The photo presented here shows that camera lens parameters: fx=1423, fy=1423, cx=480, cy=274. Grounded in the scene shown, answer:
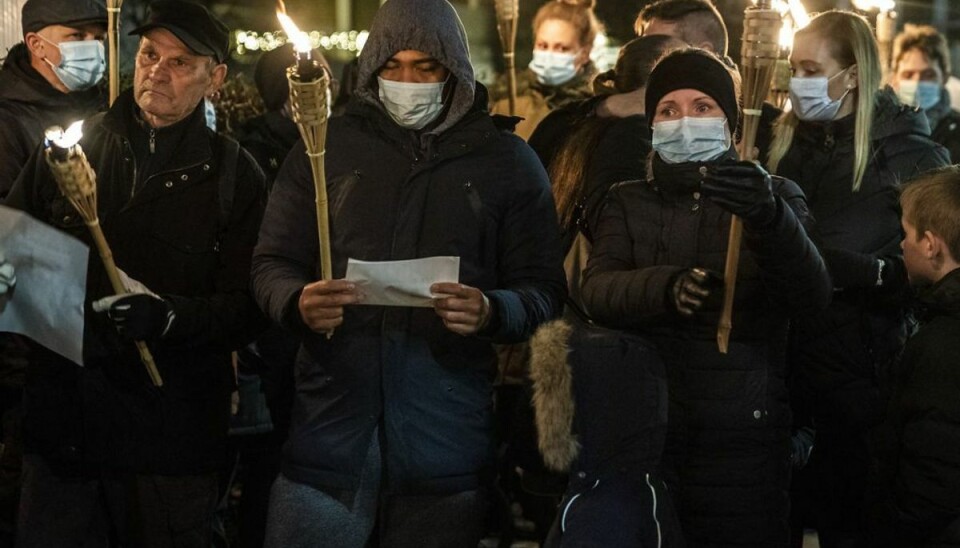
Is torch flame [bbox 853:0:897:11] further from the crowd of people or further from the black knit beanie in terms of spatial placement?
the black knit beanie

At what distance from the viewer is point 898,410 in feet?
15.0

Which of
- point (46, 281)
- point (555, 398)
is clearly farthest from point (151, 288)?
point (555, 398)

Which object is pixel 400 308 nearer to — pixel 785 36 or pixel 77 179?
pixel 77 179

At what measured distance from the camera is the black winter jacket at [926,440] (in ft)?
14.4

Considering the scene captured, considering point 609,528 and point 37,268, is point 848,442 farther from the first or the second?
point 37,268

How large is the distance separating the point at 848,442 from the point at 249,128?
347 cm

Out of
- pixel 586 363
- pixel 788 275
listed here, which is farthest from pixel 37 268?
pixel 788 275

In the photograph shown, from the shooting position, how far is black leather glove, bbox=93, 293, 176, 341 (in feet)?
14.6

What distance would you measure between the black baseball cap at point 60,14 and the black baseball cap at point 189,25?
0.84m

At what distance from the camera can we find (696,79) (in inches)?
184

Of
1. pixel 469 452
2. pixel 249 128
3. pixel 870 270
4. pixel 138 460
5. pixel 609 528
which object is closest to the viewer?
pixel 609 528

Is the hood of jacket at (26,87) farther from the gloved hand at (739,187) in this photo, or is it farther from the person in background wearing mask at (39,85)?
the gloved hand at (739,187)

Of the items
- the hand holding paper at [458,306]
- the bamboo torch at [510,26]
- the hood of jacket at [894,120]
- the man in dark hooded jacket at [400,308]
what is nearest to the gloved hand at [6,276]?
the man in dark hooded jacket at [400,308]

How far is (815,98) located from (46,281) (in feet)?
9.88
